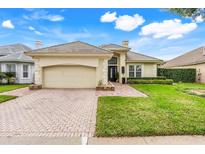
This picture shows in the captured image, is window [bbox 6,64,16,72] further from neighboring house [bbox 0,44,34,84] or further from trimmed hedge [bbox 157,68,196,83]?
trimmed hedge [bbox 157,68,196,83]

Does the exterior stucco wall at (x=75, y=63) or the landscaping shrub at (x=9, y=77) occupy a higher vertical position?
the exterior stucco wall at (x=75, y=63)

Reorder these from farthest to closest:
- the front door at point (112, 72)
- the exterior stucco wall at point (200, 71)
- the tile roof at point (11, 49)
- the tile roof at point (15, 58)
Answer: the tile roof at point (11, 49) → the front door at point (112, 72) → the exterior stucco wall at point (200, 71) → the tile roof at point (15, 58)

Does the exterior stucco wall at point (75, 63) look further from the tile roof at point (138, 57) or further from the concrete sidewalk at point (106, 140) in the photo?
the concrete sidewalk at point (106, 140)

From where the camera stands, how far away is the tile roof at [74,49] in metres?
14.3

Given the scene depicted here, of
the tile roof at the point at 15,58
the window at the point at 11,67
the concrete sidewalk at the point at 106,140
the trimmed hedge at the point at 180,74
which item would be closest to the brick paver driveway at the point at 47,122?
the concrete sidewalk at the point at 106,140

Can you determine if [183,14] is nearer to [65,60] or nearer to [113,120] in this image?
[113,120]

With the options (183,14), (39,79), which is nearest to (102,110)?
(183,14)

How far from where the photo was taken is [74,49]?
48.2 feet

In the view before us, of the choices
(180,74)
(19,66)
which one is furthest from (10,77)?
(180,74)

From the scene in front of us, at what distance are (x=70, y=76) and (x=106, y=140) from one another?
1117cm

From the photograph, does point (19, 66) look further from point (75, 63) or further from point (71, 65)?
point (75, 63)

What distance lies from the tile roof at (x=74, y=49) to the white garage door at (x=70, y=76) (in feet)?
4.63

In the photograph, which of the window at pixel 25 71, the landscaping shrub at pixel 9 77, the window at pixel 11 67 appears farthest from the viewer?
the window at pixel 25 71

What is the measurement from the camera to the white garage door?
14.9m
